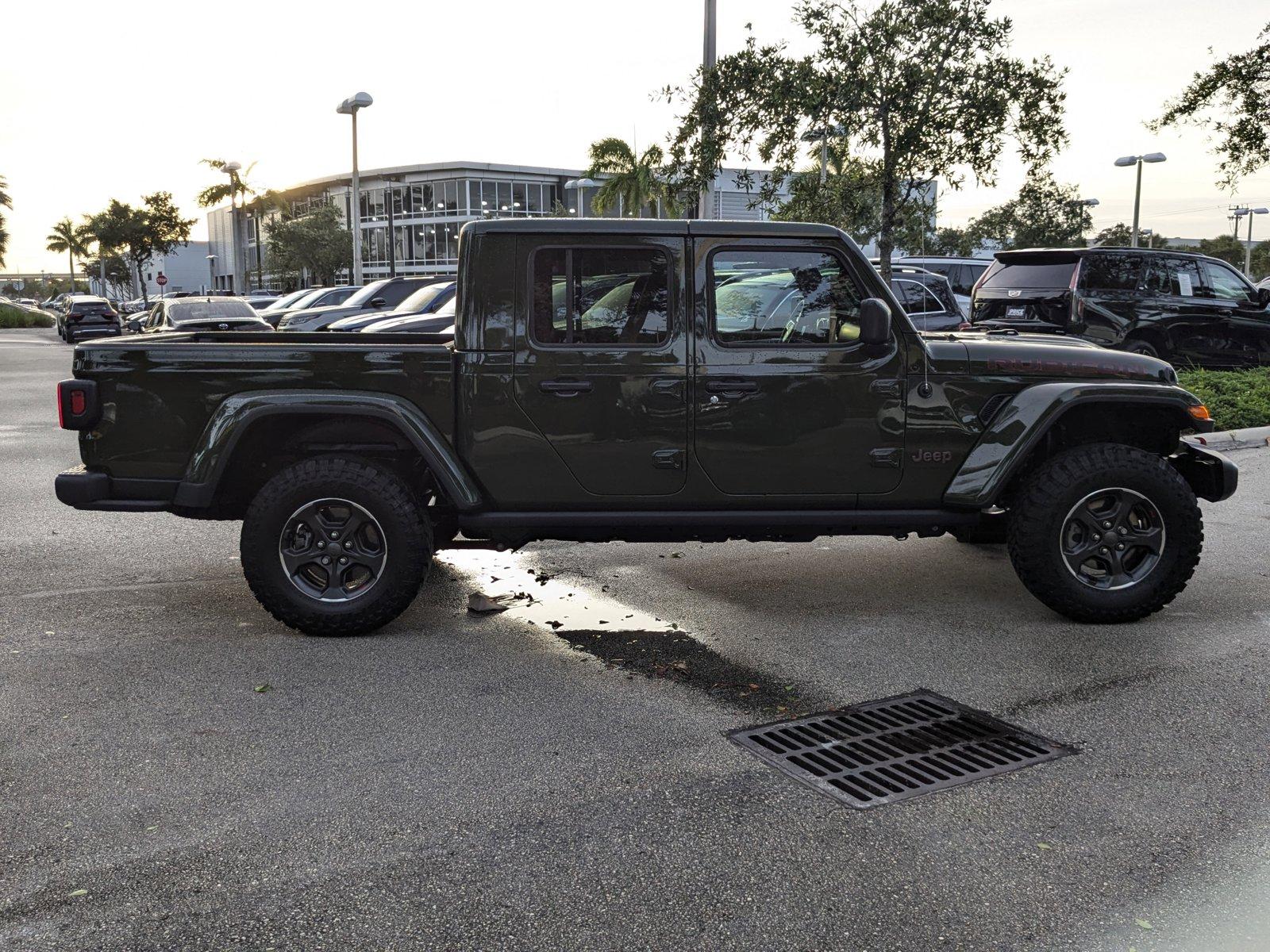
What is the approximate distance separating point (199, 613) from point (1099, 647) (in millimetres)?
4391

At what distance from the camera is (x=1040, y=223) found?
164 feet

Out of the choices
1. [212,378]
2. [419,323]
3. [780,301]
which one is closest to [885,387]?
[780,301]

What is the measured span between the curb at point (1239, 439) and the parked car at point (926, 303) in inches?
210

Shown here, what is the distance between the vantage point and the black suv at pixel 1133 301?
13.3m

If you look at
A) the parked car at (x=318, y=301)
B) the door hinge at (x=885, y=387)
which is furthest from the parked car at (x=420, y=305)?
the door hinge at (x=885, y=387)

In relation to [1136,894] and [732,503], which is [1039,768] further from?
[732,503]

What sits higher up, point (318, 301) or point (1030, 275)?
point (1030, 275)

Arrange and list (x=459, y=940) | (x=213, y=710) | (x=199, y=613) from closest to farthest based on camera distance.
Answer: (x=459, y=940)
(x=213, y=710)
(x=199, y=613)

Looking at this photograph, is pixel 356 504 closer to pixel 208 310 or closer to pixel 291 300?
pixel 208 310

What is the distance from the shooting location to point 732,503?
5445 mm

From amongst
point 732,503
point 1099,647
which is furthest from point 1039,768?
point 732,503

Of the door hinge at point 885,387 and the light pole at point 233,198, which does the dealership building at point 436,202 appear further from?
the door hinge at point 885,387

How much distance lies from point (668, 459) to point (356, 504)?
1455 mm

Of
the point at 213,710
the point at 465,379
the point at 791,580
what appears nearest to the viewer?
the point at 213,710
